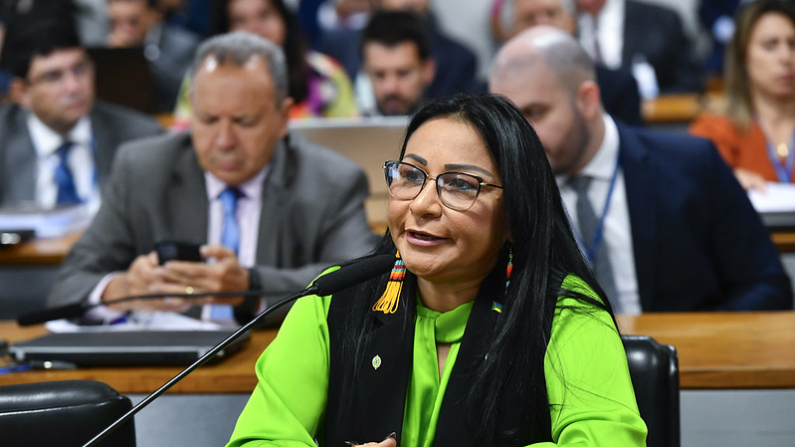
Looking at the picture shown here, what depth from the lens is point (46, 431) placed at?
141 cm

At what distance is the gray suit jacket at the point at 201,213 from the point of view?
270cm

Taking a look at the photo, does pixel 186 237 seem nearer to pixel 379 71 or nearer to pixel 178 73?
pixel 379 71

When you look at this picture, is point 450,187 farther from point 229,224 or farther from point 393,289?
point 229,224

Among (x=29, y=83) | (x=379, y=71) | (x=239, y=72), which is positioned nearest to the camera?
(x=239, y=72)

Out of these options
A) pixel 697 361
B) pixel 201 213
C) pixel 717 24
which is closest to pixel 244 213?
pixel 201 213

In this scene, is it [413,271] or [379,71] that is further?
[379,71]

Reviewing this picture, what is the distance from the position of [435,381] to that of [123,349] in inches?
29.6

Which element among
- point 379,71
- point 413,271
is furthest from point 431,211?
point 379,71

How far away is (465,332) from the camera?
4.91ft

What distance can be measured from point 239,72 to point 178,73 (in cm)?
344

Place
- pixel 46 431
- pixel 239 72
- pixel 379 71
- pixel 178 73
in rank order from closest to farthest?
pixel 46 431
pixel 239 72
pixel 379 71
pixel 178 73

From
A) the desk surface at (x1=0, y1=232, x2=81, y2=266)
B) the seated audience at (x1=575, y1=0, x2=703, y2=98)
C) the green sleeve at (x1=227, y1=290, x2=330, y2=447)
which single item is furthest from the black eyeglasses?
the seated audience at (x1=575, y1=0, x2=703, y2=98)

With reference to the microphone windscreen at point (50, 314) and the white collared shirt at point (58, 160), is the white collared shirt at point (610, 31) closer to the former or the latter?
the white collared shirt at point (58, 160)

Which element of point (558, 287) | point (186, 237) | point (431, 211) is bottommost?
point (186, 237)
